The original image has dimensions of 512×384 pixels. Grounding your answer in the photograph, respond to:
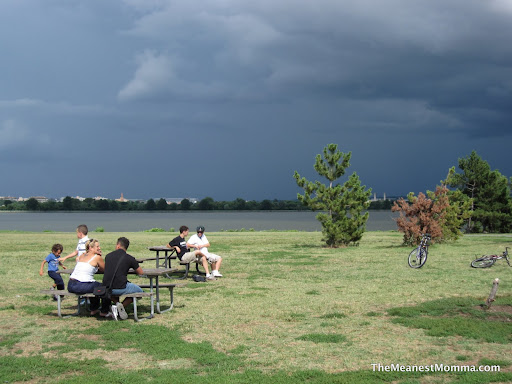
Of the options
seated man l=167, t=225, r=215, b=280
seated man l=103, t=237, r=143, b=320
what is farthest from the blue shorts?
seated man l=167, t=225, r=215, b=280

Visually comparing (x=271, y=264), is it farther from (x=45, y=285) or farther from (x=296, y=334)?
(x=296, y=334)

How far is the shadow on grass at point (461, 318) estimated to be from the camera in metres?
7.97

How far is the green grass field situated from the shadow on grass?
17mm

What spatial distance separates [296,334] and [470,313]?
11.1ft

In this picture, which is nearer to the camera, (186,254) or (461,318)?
(461,318)

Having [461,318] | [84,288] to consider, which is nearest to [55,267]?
[84,288]

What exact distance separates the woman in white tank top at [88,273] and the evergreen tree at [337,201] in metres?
15.7

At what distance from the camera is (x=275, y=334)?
26.7 feet

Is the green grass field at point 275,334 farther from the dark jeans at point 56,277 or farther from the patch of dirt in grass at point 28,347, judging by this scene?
the dark jeans at point 56,277

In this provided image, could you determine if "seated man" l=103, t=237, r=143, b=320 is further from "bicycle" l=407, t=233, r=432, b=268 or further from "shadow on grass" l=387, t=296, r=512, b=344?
"bicycle" l=407, t=233, r=432, b=268

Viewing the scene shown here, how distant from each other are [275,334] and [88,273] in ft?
12.3

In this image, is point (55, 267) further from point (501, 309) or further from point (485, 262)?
point (485, 262)

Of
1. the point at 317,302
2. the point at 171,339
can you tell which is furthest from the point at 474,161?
the point at 171,339

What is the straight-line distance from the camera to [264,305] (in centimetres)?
1050
